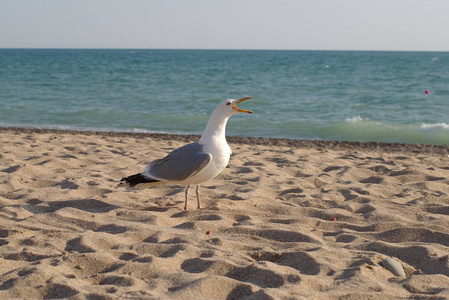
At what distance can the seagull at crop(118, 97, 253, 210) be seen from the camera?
3975 mm

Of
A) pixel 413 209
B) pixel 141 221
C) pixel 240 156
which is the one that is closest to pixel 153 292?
pixel 141 221

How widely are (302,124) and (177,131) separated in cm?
301

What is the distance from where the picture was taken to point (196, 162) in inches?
155

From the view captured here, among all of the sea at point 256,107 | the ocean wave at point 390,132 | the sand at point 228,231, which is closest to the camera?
the sand at point 228,231

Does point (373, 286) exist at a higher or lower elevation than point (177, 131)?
higher

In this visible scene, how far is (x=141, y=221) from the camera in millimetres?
3824

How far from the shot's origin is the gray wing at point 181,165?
3.96 meters

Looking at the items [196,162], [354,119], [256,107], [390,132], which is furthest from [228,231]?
[256,107]

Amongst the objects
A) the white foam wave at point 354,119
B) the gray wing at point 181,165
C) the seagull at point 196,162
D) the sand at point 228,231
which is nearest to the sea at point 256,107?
the white foam wave at point 354,119

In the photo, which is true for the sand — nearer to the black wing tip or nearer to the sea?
the black wing tip

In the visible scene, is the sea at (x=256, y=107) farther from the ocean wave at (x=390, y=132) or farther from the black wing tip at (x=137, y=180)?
the black wing tip at (x=137, y=180)

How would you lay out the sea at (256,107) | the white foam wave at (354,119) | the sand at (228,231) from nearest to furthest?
the sand at (228,231), the sea at (256,107), the white foam wave at (354,119)

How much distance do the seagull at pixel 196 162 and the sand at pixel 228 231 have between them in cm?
28

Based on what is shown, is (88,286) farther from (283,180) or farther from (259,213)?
(283,180)
